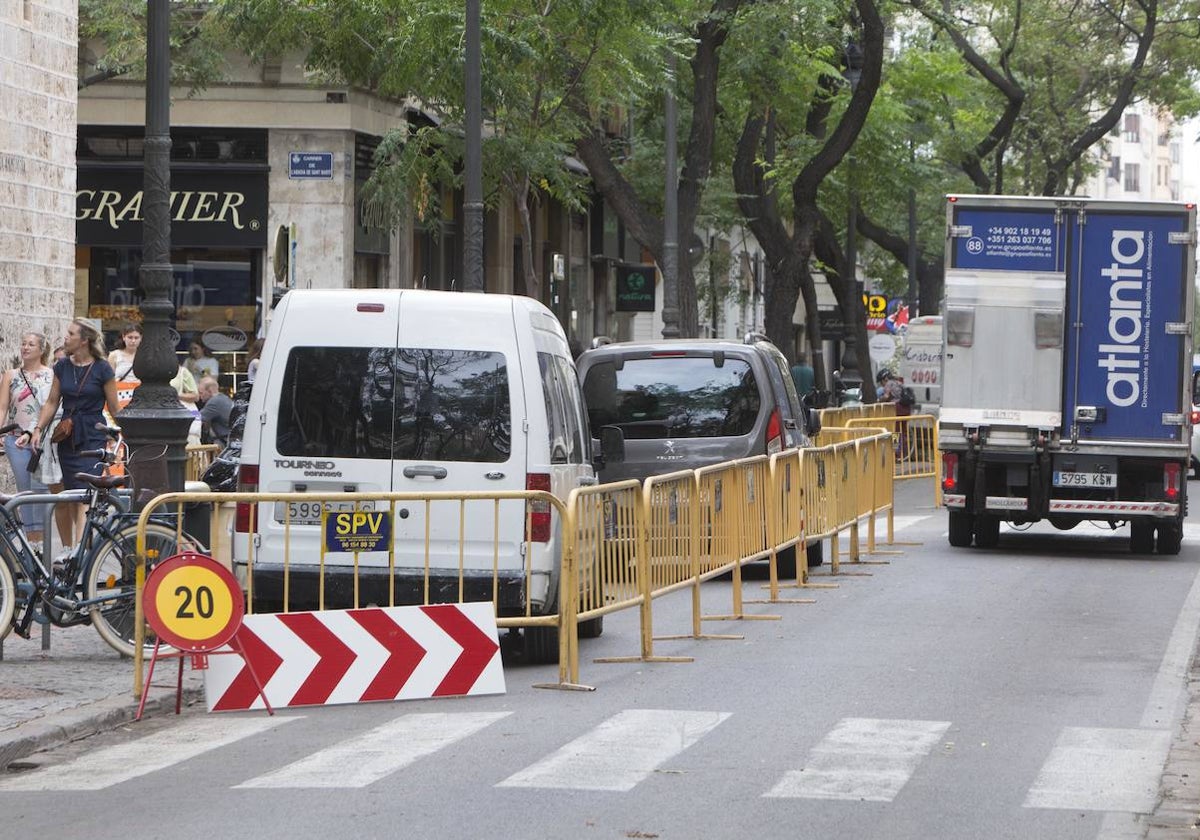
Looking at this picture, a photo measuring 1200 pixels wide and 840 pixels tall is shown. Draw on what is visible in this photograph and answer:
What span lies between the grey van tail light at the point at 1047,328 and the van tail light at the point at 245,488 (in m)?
9.55

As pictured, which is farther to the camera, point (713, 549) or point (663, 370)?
point (663, 370)

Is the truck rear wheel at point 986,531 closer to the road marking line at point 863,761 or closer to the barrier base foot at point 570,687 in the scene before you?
the barrier base foot at point 570,687

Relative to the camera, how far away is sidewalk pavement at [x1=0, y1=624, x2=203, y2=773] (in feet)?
31.1

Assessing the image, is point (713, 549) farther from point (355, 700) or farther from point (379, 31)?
point (379, 31)

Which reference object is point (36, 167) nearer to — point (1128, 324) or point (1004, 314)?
point (1004, 314)

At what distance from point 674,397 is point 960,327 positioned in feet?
12.9

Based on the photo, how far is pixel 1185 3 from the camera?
130ft

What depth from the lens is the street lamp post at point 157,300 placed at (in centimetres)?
1273

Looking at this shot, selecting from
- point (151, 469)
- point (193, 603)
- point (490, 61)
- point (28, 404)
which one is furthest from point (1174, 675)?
point (490, 61)

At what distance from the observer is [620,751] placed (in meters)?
8.95

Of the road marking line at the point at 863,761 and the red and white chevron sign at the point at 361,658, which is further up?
the red and white chevron sign at the point at 361,658

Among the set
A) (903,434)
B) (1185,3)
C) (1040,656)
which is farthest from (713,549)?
(1185,3)

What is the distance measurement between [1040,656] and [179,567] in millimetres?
5087

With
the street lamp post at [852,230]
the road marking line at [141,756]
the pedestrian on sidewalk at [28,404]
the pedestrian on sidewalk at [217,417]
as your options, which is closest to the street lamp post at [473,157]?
the pedestrian on sidewalk at [217,417]
